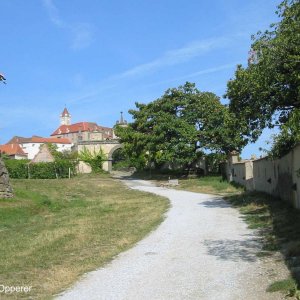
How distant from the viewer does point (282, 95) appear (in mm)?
16234

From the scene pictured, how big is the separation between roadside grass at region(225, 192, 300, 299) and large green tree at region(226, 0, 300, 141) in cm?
283

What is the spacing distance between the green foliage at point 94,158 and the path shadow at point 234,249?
58397mm

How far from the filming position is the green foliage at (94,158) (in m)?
70.8

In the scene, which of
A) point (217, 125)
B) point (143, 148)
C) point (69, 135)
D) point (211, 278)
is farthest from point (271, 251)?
point (69, 135)

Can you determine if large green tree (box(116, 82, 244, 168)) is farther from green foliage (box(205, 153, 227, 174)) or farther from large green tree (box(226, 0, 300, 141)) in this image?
large green tree (box(226, 0, 300, 141))

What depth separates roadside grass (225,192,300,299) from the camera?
7.29m

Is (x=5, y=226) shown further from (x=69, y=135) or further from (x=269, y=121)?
(x=69, y=135)

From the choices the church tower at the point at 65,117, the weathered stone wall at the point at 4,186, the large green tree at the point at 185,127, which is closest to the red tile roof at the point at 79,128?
the church tower at the point at 65,117

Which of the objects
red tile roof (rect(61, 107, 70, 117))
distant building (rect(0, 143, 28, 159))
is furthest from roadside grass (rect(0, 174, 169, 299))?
red tile roof (rect(61, 107, 70, 117))

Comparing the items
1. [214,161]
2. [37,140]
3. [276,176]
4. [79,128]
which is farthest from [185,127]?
[37,140]

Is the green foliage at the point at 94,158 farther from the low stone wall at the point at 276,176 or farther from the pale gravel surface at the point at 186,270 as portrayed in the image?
the pale gravel surface at the point at 186,270

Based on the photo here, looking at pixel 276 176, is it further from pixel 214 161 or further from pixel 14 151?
pixel 14 151

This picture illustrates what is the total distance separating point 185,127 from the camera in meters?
42.1

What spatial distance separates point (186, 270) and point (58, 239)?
17.6ft
